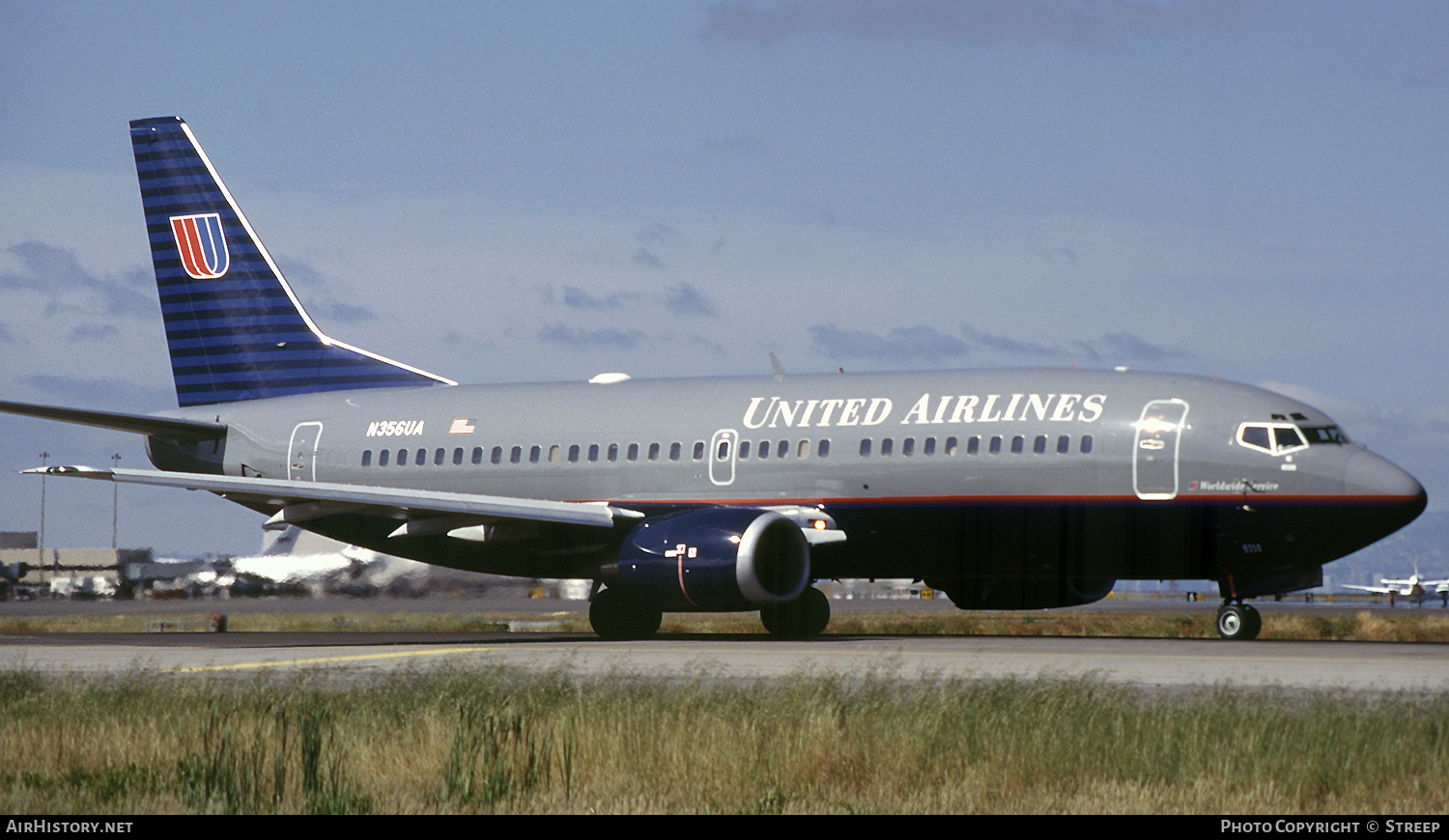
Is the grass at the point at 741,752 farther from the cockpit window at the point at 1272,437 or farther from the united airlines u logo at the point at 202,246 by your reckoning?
the united airlines u logo at the point at 202,246

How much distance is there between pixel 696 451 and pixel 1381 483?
1075 cm

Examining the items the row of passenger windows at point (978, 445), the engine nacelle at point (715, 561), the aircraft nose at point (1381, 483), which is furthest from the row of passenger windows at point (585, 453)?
the aircraft nose at point (1381, 483)

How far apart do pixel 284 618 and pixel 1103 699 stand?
114 ft

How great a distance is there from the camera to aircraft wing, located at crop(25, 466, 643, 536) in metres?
27.7

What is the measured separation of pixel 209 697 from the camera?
15.9 meters

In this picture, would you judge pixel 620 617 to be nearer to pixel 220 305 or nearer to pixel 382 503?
pixel 382 503

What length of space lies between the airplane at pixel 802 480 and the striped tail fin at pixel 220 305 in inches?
13.3

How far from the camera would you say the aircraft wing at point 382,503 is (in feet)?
90.7

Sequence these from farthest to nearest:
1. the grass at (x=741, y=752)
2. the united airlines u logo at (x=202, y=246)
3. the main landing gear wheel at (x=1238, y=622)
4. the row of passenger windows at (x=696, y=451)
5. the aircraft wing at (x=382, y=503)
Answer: the united airlines u logo at (x=202, y=246) < the aircraft wing at (x=382, y=503) < the row of passenger windows at (x=696, y=451) < the main landing gear wheel at (x=1238, y=622) < the grass at (x=741, y=752)

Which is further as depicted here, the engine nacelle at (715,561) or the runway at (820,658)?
the engine nacelle at (715,561)

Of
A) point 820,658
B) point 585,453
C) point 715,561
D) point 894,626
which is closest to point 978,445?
point 715,561
